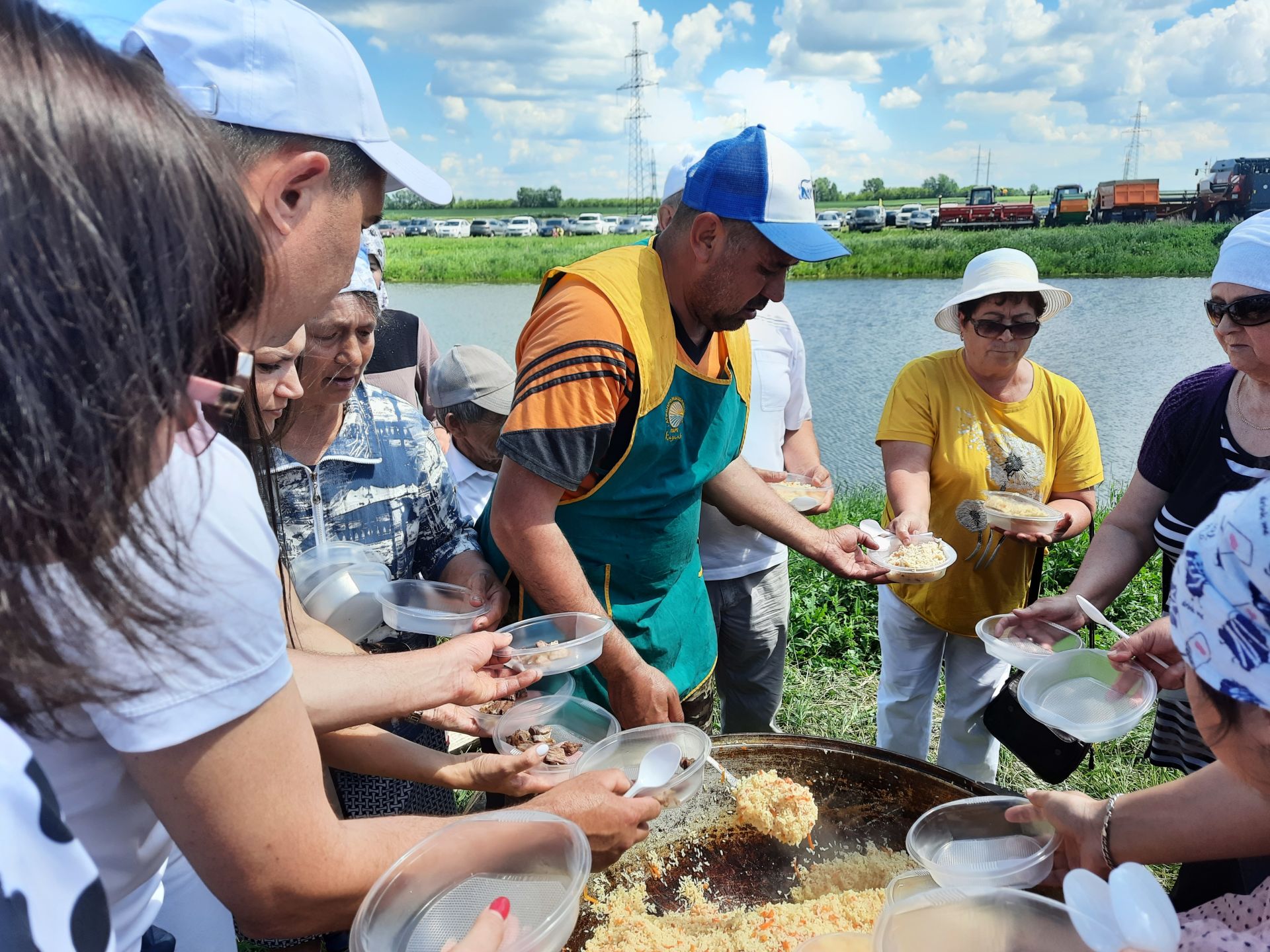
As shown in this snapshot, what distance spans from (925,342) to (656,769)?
930 centimetres

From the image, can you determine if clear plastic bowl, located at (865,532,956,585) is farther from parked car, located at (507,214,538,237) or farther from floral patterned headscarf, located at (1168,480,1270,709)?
parked car, located at (507,214,538,237)

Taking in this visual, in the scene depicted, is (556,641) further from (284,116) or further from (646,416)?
(284,116)

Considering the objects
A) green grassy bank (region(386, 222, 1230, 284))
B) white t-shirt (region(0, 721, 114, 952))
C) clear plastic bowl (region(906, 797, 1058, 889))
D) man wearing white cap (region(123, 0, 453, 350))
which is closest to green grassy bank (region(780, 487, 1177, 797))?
clear plastic bowl (region(906, 797, 1058, 889))

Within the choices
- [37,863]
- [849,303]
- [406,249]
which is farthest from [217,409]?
[406,249]

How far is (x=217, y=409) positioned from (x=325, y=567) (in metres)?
1.35

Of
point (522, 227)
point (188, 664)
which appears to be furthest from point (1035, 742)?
point (522, 227)

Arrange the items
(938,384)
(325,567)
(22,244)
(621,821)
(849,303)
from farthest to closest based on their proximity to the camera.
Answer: (849,303) < (938,384) < (325,567) < (621,821) < (22,244)

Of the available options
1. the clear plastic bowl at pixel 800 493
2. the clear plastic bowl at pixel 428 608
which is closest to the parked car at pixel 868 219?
the clear plastic bowl at pixel 800 493

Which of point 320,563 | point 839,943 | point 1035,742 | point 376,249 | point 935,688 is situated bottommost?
point 935,688

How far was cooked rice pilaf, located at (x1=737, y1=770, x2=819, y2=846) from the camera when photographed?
1824 millimetres

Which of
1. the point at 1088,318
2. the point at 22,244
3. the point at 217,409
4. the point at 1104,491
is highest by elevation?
the point at 22,244

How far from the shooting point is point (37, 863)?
2.39 ft

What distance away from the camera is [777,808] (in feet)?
6.06

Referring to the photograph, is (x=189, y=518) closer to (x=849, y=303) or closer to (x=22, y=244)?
(x=22, y=244)
